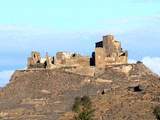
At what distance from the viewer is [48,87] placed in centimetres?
12962

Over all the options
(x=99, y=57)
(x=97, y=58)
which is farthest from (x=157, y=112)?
(x=97, y=58)

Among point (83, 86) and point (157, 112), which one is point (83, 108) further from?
point (83, 86)

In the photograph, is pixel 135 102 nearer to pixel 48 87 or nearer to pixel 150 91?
pixel 150 91

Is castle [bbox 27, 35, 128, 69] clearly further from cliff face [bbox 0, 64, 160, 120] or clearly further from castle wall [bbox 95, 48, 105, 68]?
cliff face [bbox 0, 64, 160, 120]

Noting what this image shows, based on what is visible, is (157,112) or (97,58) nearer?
(157,112)

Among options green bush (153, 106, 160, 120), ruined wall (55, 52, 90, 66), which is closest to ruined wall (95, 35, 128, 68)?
ruined wall (55, 52, 90, 66)

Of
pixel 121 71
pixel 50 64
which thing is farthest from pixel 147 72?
pixel 50 64

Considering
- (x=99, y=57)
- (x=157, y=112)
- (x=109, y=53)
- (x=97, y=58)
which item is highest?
(x=109, y=53)

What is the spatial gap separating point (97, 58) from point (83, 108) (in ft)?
92.1

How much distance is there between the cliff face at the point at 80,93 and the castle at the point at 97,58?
5.46 feet

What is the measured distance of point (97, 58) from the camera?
13238 centimetres

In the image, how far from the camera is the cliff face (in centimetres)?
11362

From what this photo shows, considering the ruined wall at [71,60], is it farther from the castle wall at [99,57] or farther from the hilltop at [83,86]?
the castle wall at [99,57]

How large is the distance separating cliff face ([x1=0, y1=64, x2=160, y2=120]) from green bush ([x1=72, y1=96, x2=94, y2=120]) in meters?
1.90
